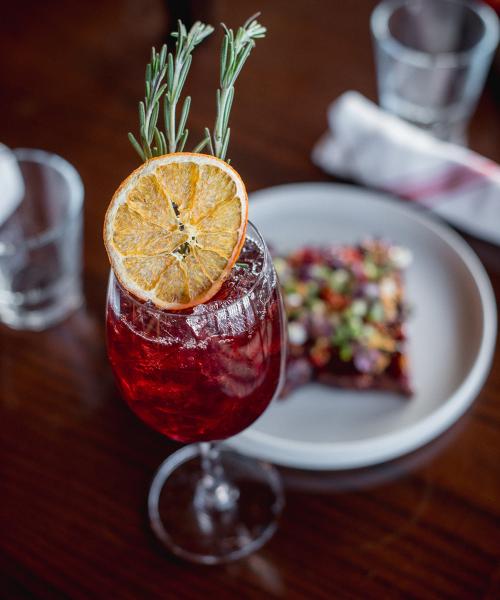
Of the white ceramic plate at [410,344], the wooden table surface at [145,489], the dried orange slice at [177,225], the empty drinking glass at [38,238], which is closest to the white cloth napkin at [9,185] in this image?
the empty drinking glass at [38,238]

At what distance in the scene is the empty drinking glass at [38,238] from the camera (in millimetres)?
1292

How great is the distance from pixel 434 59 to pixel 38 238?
0.85 meters

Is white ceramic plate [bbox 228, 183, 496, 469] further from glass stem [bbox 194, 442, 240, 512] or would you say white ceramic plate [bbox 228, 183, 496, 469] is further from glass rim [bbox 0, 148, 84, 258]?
glass rim [bbox 0, 148, 84, 258]

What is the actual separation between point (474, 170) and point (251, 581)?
84 cm

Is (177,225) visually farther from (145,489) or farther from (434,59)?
(434,59)

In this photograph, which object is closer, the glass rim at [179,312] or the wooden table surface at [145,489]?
the glass rim at [179,312]

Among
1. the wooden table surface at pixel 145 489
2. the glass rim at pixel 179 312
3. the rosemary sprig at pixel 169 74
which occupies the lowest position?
the wooden table surface at pixel 145 489

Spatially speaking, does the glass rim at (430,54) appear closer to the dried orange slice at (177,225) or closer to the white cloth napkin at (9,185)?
the white cloth napkin at (9,185)

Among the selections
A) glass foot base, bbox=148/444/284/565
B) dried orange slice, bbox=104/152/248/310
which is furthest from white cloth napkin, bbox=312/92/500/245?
dried orange slice, bbox=104/152/248/310

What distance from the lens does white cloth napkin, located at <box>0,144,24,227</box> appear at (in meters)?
1.37

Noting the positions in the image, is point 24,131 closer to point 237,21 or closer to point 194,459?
point 237,21

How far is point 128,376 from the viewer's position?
0.90 metres

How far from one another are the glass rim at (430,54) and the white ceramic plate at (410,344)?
275mm

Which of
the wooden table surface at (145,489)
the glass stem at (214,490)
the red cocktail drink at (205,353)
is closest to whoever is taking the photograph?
the red cocktail drink at (205,353)
